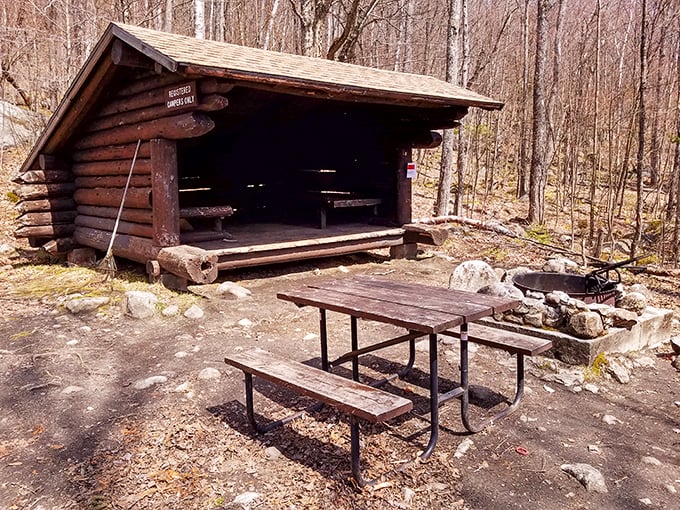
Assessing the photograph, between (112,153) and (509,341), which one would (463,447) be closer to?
(509,341)

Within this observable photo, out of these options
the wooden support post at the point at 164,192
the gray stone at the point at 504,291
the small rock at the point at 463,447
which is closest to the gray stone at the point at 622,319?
the gray stone at the point at 504,291

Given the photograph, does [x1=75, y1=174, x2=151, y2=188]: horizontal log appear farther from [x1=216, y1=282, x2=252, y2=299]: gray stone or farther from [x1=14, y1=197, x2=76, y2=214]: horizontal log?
[x1=216, y1=282, x2=252, y2=299]: gray stone

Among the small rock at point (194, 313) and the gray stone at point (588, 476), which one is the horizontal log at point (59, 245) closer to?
the small rock at point (194, 313)

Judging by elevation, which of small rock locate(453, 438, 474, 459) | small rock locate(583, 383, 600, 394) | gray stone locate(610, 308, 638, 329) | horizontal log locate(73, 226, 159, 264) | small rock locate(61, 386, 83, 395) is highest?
horizontal log locate(73, 226, 159, 264)

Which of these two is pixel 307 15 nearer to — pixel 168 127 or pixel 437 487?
pixel 168 127

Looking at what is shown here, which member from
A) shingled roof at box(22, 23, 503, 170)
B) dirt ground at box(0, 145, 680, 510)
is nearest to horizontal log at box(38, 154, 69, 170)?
shingled roof at box(22, 23, 503, 170)

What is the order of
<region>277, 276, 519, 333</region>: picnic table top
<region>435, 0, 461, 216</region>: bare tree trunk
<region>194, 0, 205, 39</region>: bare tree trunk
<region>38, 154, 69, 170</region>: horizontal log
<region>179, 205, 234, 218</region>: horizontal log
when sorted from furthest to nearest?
<region>194, 0, 205, 39</region>: bare tree trunk, <region>435, 0, 461, 216</region>: bare tree trunk, <region>38, 154, 69, 170</region>: horizontal log, <region>179, 205, 234, 218</region>: horizontal log, <region>277, 276, 519, 333</region>: picnic table top

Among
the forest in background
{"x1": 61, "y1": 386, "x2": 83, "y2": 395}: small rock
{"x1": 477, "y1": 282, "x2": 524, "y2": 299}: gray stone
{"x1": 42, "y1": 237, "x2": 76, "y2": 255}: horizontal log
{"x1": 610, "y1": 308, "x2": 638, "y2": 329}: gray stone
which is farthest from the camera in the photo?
the forest in background

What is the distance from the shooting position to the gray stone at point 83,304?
19.4 ft

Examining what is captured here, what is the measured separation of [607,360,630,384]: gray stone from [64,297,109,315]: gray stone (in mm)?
5262

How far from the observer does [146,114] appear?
22.6ft

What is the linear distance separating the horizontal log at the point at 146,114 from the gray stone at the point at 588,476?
4690 millimetres

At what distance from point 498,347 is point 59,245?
757cm

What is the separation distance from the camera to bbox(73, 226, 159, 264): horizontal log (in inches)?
270
